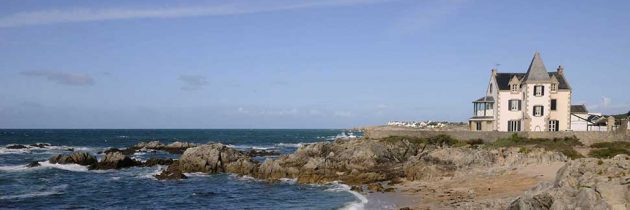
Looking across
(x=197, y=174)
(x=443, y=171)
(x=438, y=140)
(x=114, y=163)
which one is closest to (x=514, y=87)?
(x=438, y=140)

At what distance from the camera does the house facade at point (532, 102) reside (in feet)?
169

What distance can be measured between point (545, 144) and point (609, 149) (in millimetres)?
4617

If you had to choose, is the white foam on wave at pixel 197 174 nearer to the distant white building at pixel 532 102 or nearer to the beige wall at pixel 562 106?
the distant white building at pixel 532 102

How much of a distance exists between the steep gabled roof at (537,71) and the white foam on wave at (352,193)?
25402 mm

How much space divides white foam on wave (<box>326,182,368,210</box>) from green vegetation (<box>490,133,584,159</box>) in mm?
14166

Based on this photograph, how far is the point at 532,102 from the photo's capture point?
169 ft

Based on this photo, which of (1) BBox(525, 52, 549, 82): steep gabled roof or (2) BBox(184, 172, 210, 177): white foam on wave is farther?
(1) BBox(525, 52, 549, 82): steep gabled roof

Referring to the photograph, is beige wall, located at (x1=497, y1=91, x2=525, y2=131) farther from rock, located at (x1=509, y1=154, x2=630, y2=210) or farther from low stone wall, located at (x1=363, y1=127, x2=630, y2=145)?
rock, located at (x1=509, y1=154, x2=630, y2=210)

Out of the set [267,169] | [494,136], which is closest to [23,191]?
[267,169]

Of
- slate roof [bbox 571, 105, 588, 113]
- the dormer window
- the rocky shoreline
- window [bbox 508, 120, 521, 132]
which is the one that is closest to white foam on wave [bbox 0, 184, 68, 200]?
the rocky shoreline

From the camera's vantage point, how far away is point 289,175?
41531 millimetres

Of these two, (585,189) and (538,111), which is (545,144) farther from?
(585,189)

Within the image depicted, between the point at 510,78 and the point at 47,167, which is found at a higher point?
the point at 510,78

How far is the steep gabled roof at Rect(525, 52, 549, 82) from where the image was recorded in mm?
51719
